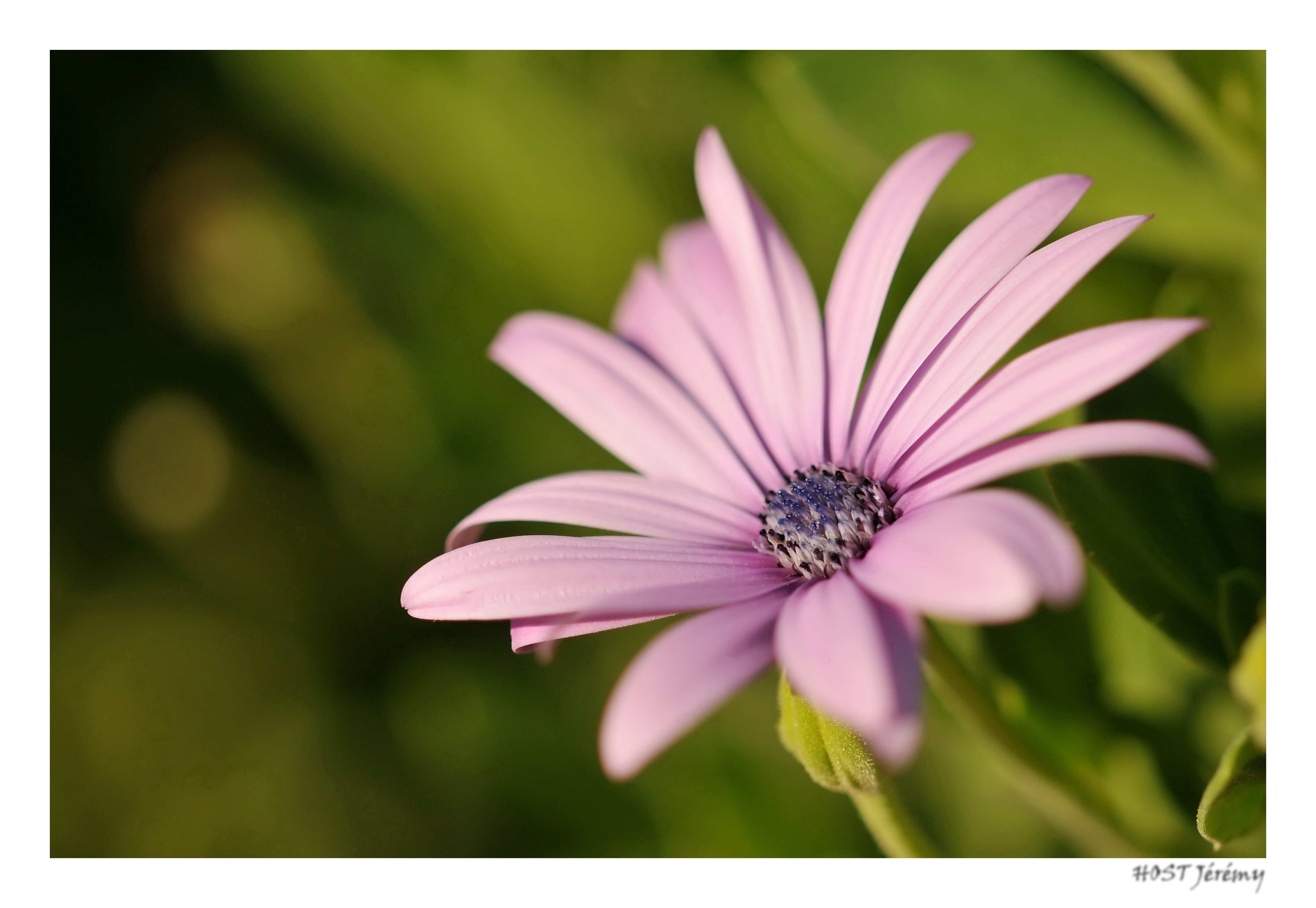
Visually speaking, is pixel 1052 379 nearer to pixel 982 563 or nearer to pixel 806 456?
pixel 982 563

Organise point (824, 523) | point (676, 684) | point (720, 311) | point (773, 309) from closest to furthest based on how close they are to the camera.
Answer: point (676, 684), point (824, 523), point (773, 309), point (720, 311)

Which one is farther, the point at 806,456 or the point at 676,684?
the point at 806,456

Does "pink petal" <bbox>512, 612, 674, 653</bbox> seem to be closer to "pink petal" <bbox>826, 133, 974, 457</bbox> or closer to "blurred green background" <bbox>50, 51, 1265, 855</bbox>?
"pink petal" <bbox>826, 133, 974, 457</bbox>

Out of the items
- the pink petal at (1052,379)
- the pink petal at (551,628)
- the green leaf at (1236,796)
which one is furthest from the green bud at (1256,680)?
the pink petal at (551,628)

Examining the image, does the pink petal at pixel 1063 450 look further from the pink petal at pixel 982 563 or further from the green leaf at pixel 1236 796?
the green leaf at pixel 1236 796

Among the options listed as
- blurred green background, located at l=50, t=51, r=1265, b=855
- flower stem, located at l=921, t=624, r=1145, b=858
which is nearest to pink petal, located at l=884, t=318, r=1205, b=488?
flower stem, located at l=921, t=624, r=1145, b=858

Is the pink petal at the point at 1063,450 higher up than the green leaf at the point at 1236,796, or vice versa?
the pink petal at the point at 1063,450

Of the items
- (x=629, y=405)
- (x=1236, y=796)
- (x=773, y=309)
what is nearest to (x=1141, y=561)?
(x=1236, y=796)

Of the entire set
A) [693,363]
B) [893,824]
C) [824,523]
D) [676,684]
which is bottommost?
[893,824]
